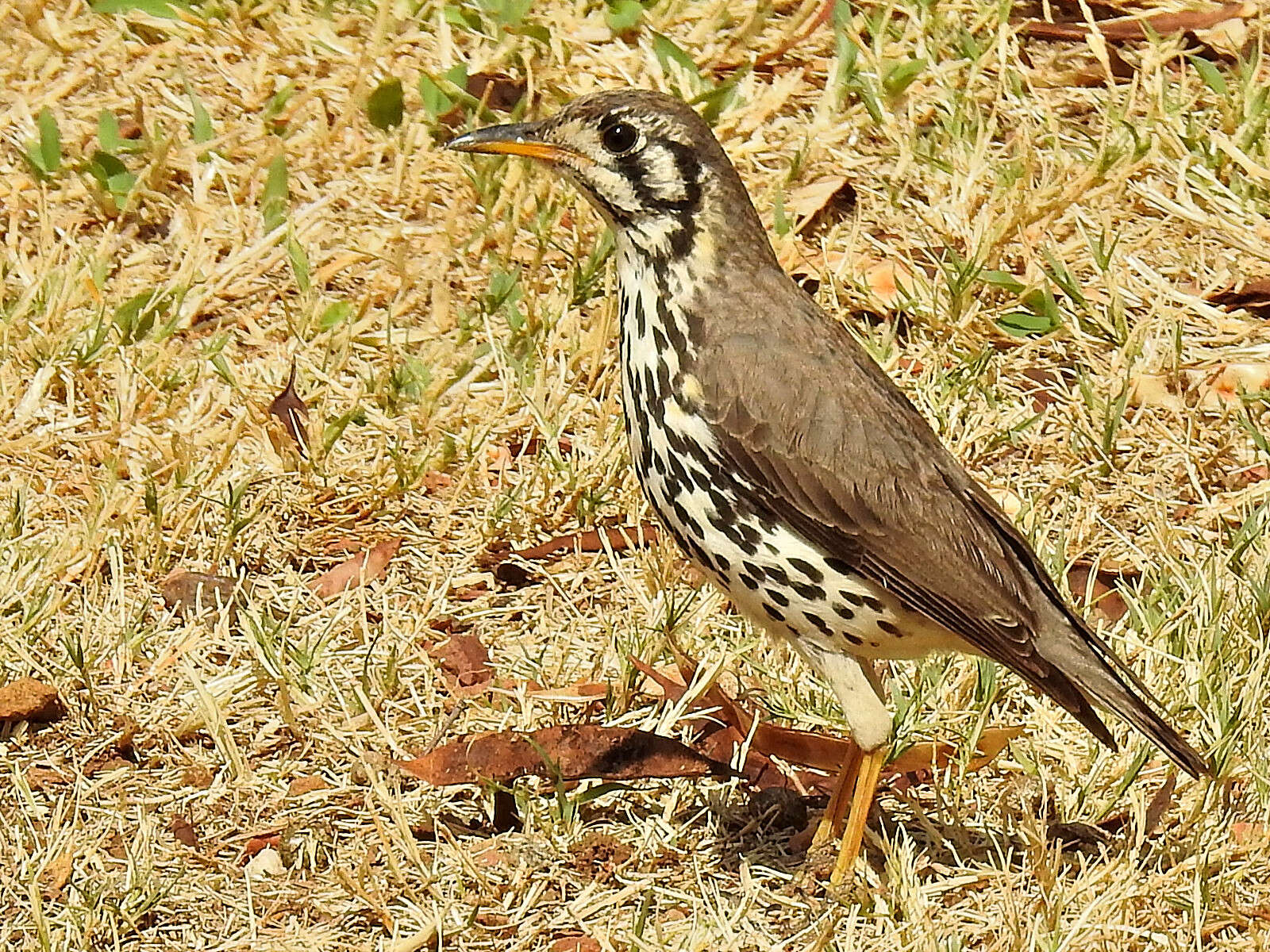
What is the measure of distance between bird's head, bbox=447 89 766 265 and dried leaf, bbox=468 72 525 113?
2412 mm

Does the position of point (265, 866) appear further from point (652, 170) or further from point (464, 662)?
point (652, 170)

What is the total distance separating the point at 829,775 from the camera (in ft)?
16.7

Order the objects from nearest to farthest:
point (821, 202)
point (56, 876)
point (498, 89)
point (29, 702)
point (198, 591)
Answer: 1. point (56, 876)
2. point (29, 702)
3. point (198, 591)
4. point (821, 202)
5. point (498, 89)

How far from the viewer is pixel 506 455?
589 centimetres

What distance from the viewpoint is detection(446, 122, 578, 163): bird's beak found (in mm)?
4719

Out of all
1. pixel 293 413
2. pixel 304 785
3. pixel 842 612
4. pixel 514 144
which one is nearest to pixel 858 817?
pixel 842 612

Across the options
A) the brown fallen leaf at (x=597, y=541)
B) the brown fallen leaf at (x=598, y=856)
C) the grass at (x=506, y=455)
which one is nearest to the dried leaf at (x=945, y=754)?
the grass at (x=506, y=455)

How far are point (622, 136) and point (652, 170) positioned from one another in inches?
3.9

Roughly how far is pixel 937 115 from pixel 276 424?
8.06 ft

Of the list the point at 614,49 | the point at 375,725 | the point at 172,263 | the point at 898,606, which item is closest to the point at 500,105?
the point at 614,49

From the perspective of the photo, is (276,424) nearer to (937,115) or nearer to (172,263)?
(172,263)

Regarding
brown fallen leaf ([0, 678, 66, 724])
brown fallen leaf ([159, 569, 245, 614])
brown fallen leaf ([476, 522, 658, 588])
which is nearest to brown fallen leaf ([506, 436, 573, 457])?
brown fallen leaf ([476, 522, 658, 588])

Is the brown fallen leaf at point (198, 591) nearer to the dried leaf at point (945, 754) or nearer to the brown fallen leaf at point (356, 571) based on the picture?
the brown fallen leaf at point (356, 571)

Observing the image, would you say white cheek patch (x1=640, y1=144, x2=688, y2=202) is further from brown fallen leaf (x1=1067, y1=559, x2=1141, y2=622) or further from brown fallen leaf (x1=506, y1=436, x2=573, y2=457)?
brown fallen leaf (x1=1067, y1=559, x2=1141, y2=622)
